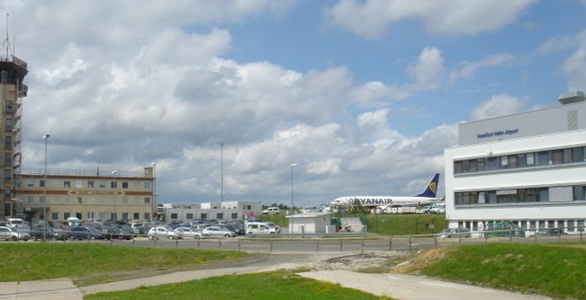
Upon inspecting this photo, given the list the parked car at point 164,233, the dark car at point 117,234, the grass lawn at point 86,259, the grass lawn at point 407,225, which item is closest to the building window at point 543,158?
the grass lawn at point 407,225

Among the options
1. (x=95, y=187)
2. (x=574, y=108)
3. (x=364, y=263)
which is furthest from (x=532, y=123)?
(x=95, y=187)

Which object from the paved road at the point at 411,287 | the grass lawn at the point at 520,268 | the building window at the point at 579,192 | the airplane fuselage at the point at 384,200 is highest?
the building window at the point at 579,192

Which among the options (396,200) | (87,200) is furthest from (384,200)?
(87,200)

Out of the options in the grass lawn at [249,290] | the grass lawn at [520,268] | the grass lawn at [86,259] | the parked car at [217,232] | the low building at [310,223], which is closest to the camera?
the grass lawn at [249,290]

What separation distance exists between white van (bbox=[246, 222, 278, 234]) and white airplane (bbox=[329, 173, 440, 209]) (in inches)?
1580

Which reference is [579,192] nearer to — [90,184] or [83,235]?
[83,235]

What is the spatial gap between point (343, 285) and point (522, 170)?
4933 cm

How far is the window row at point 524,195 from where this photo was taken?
65062mm

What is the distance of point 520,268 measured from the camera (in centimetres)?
2761

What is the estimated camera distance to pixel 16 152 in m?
117

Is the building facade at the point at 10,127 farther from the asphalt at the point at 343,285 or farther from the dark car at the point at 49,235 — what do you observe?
the asphalt at the point at 343,285

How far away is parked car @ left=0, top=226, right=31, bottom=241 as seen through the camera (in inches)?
2635

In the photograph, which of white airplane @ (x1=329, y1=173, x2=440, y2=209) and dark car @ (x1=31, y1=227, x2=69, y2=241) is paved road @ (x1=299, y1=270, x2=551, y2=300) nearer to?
dark car @ (x1=31, y1=227, x2=69, y2=241)

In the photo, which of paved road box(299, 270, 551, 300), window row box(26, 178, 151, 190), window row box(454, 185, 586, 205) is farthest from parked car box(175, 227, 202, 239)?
window row box(26, 178, 151, 190)
